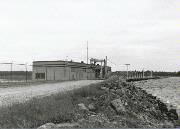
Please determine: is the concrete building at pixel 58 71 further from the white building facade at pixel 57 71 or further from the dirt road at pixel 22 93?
the dirt road at pixel 22 93

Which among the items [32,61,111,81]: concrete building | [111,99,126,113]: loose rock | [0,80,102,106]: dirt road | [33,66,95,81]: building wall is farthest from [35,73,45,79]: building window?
[111,99,126,113]: loose rock

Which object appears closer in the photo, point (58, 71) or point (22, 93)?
point (22, 93)

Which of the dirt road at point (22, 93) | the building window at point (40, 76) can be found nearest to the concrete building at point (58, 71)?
the building window at point (40, 76)

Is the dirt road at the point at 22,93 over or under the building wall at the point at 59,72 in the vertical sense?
under

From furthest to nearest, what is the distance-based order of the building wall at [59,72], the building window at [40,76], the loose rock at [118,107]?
the building window at [40,76], the building wall at [59,72], the loose rock at [118,107]

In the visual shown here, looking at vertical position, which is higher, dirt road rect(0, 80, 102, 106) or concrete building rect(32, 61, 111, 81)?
concrete building rect(32, 61, 111, 81)

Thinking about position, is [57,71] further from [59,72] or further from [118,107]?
[118,107]

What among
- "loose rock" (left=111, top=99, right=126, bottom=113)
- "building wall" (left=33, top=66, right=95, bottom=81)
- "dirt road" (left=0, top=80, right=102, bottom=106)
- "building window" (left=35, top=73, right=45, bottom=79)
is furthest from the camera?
"building window" (left=35, top=73, right=45, bottom=79)

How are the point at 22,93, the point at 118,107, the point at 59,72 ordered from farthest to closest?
the point at 59,72 → the point at 22,93 → the point at 118,107

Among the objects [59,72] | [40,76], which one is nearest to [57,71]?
[59,72]

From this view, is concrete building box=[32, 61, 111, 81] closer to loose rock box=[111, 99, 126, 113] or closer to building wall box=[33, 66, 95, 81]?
building wall box=[33, 66, 95, 81]

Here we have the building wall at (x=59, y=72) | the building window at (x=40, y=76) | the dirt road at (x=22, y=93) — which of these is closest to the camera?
the dirt road at (x=22, y=93)

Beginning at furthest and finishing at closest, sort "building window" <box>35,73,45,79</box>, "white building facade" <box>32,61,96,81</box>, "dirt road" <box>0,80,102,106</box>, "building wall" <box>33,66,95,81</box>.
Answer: "building window" <box>35,73,45,79</box>
"white building facade" <box>32,61,96,81</box>
"building wall" <box>33,66,95,81</box>
"dirt road" <box>0,80,102,106</box>

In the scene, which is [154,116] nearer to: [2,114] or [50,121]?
[50,121]
